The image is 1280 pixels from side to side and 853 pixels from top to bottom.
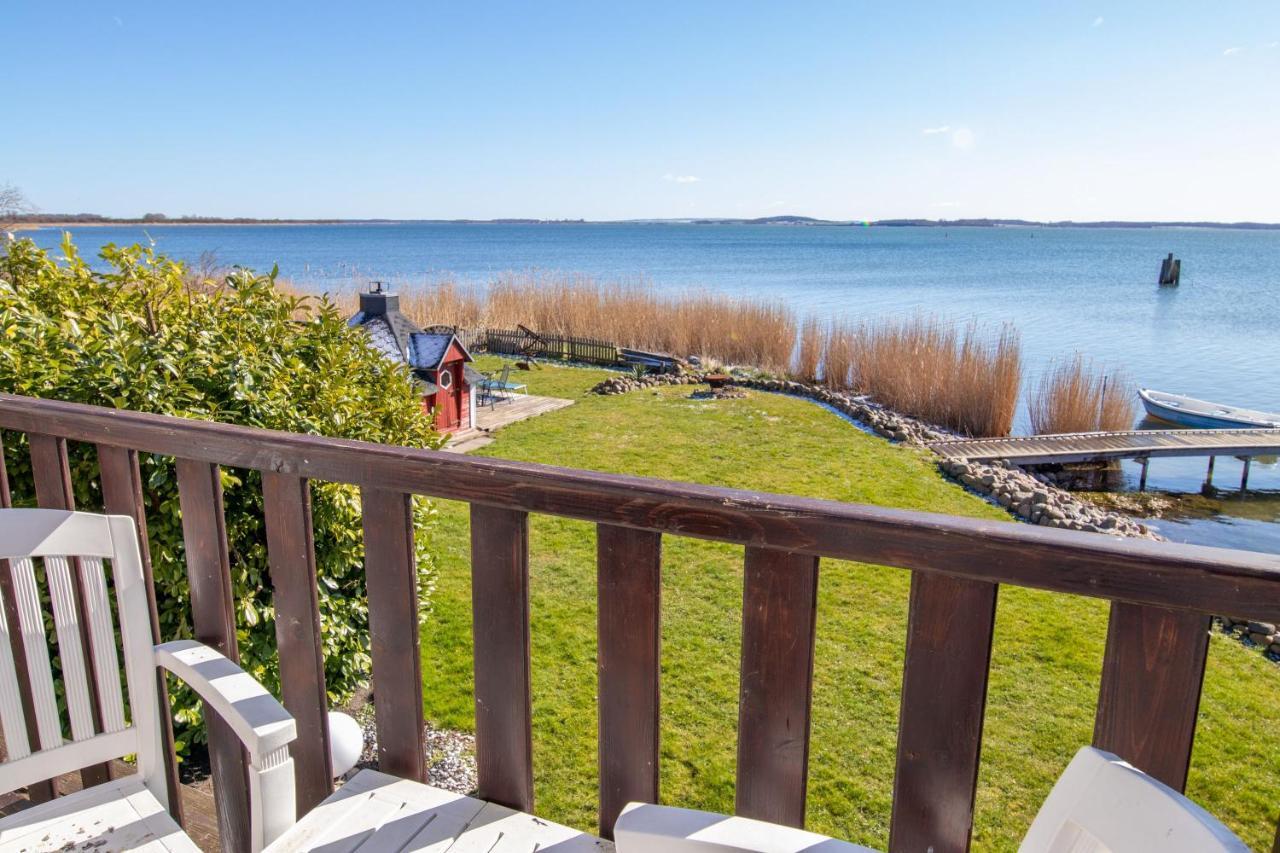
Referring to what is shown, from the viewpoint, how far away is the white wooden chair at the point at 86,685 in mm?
1303

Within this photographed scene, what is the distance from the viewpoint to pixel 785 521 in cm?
103

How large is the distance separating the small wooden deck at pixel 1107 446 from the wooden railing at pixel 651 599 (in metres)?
9.69

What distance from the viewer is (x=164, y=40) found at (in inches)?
1300

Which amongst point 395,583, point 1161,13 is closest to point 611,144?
point 1161,13

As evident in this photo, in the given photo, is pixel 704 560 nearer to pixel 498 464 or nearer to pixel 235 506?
pixel 235 506

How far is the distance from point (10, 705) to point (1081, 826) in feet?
5.79

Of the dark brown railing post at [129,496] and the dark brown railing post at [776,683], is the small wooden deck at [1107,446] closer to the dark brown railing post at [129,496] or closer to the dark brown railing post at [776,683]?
the dark brown railing post at [776,683]

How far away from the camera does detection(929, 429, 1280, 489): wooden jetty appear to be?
406 inches

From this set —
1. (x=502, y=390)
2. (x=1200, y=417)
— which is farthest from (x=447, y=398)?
(x=1200, y=417)

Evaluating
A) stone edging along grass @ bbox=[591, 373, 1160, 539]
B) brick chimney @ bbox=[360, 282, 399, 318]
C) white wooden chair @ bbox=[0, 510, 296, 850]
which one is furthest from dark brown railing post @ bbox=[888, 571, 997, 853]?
brick chimney @ bbox=[360, 282, 399, 318]

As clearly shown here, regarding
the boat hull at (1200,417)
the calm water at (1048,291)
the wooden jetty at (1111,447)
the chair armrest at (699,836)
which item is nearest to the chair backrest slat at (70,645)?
the chair armrest at (699,836)

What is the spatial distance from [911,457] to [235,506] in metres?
8.89

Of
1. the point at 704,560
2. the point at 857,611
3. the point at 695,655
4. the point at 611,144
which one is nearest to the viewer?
the point at 695,655

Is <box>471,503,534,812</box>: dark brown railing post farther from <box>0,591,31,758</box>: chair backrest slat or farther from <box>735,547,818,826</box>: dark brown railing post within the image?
<box>0,591,31,758</box>: chair backrest slat
